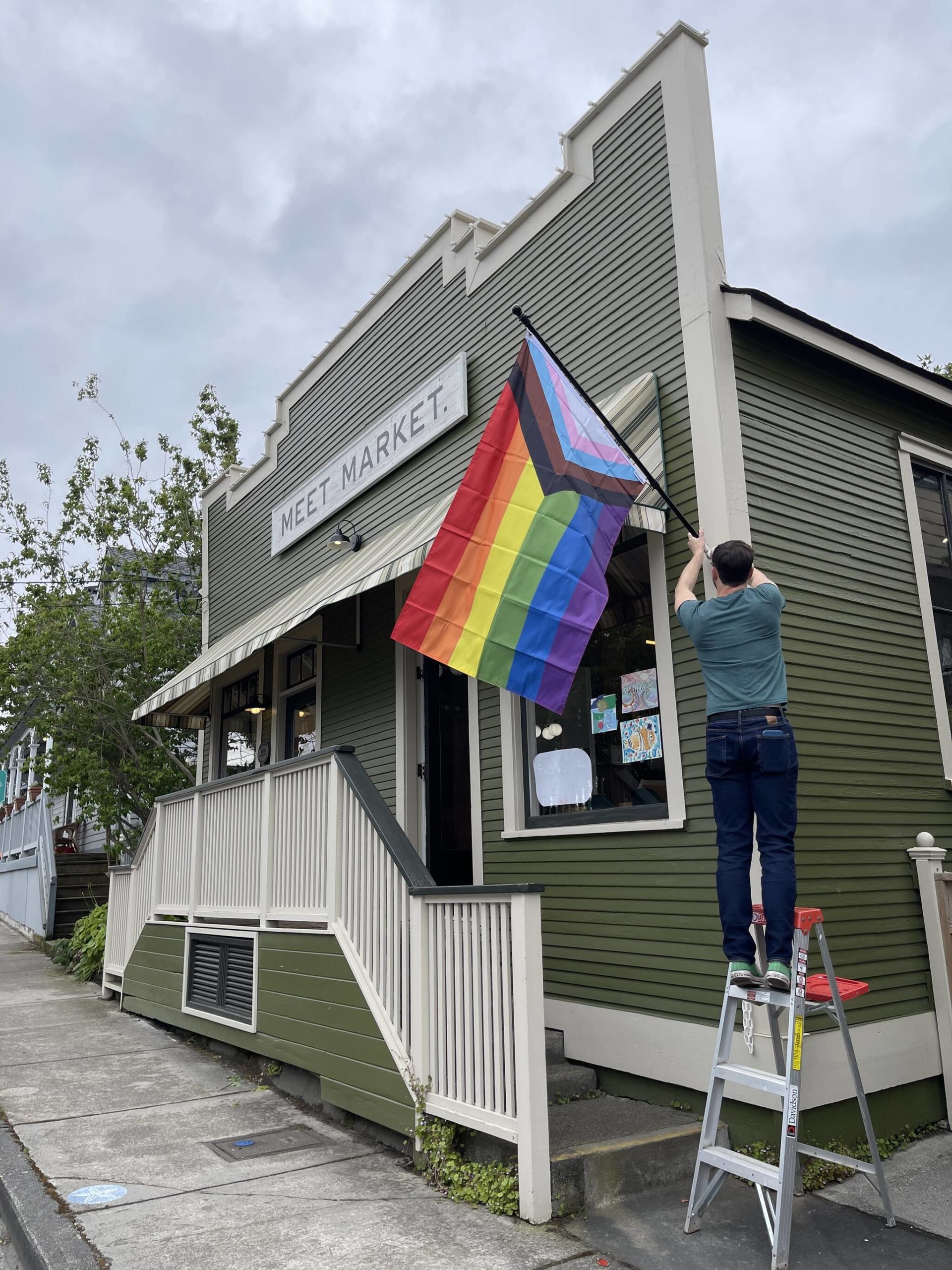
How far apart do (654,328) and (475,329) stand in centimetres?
202

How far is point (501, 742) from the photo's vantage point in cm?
620

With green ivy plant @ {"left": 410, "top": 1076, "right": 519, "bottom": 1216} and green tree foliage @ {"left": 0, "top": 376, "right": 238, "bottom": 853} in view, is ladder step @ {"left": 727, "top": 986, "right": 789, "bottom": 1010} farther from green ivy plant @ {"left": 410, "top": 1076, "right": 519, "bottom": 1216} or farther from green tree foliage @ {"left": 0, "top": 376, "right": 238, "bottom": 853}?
green tree foliage @ {"left": 0, "top": 376, "right": 238, "bottom": 853}

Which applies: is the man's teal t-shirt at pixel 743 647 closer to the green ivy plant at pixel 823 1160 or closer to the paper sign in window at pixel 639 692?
the paper sign in window at pixel 639 692

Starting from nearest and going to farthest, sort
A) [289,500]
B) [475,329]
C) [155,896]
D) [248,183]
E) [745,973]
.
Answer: [745,973] < [475,329] < [155,896] < [289,500] < [248,183]

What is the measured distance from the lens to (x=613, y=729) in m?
5.45

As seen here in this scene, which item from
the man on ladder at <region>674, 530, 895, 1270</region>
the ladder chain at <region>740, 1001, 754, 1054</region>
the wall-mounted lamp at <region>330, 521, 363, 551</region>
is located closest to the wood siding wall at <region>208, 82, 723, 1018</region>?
the wall-mounted lamp at <region>330, 521, 363, 551</region>

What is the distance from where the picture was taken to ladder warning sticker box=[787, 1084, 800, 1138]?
3.18m

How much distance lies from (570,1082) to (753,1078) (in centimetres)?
180

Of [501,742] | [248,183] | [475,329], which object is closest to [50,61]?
[475,329]

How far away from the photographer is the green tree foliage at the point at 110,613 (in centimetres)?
1299

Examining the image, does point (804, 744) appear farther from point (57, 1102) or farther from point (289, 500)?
point (289, 500)

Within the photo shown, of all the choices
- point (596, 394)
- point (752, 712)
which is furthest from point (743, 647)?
point (596, 394)

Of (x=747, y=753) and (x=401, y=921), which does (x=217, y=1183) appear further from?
(x=747, y=753)

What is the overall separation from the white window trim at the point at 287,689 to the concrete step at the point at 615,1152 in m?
5.06
